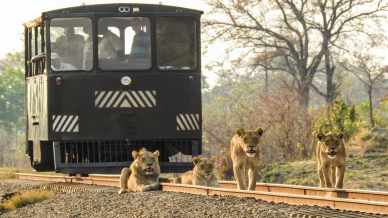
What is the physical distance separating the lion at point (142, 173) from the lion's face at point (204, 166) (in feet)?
2.03

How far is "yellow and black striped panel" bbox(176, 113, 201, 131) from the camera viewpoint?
61.6 ft

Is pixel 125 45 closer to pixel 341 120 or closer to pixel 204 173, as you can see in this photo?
pixel 204 173

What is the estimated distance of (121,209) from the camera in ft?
40.9

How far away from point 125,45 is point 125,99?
3.17 feet

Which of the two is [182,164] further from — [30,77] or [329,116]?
[329,116]

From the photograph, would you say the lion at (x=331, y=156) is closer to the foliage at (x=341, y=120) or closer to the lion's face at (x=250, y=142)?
the lion's face at (x=250, y=142)

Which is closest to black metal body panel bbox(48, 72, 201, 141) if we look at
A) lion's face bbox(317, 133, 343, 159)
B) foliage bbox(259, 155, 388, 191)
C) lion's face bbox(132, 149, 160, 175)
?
foliage bbox(259, 155, 388, 191)

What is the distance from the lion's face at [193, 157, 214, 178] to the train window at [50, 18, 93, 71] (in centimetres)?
466

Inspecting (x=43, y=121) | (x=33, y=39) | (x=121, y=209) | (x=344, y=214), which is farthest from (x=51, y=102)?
(x=344, y=214)

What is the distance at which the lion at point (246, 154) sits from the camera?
43.2 ft

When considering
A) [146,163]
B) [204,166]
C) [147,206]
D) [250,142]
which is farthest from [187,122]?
[147,206]

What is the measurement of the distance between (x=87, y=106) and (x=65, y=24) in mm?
1482

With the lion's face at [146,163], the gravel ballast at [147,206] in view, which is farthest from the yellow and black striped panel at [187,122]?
the lion's face at [146,163]

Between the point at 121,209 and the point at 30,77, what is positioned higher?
the point at 30,77
